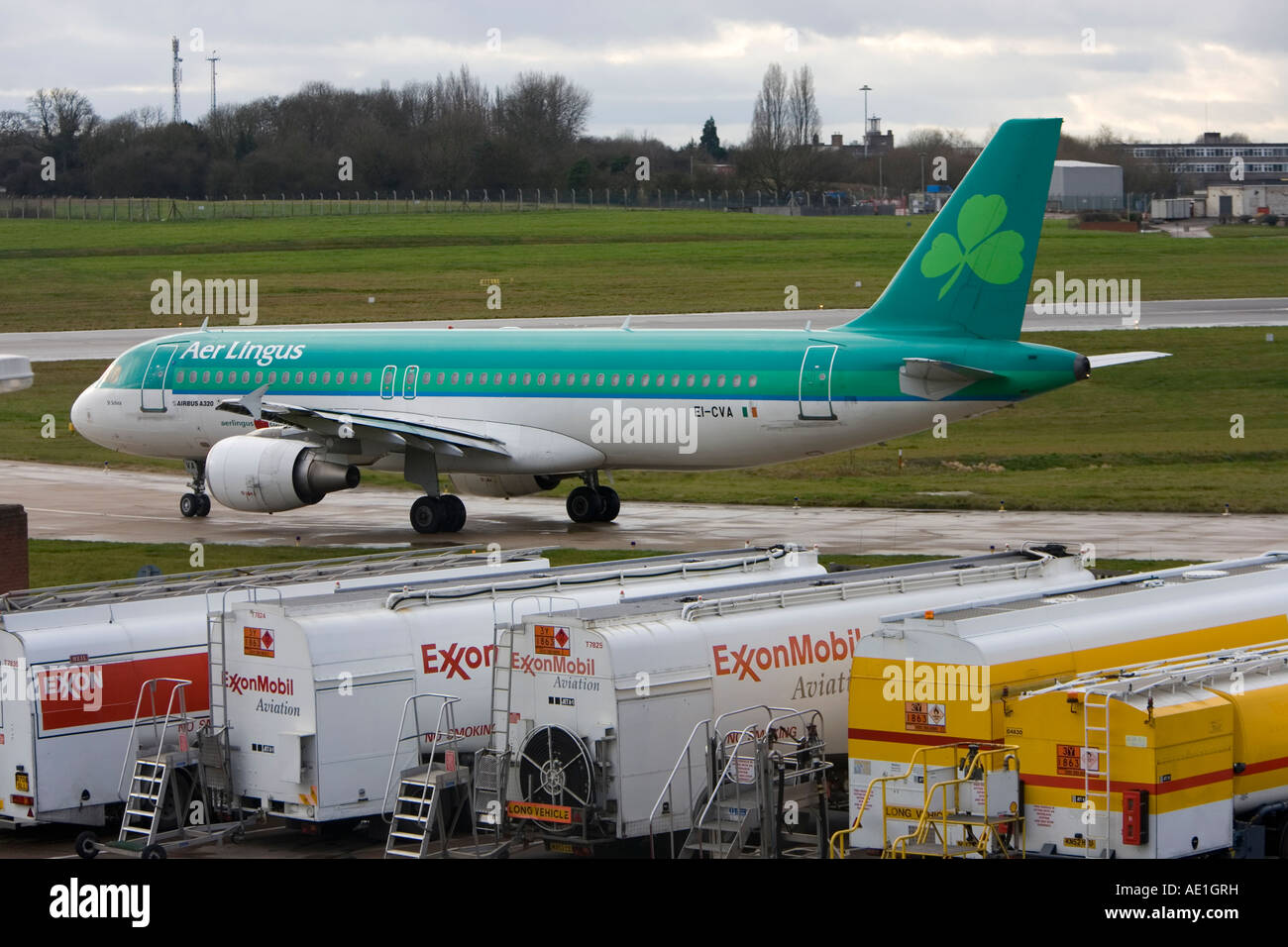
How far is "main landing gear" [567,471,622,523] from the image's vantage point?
4381 cm

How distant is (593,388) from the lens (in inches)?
1628

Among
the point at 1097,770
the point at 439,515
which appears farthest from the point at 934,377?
the point at 1097,770

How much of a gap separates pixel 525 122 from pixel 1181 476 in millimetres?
130621

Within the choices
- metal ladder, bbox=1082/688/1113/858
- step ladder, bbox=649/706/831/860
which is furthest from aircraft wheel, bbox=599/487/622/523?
metal ladder, bbox=1082/688/1113/858

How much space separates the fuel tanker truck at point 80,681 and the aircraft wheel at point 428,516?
1915 centimetres

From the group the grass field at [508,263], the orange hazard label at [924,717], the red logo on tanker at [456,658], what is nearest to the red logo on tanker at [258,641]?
the red logo on tanker at [456,658]

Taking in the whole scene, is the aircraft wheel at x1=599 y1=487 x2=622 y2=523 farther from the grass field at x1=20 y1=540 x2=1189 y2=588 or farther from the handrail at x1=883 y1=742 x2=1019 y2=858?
the handrail at x1=883 y1=742 x2=1019 y2=858

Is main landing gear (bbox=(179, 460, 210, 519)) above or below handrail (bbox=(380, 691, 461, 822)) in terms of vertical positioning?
above

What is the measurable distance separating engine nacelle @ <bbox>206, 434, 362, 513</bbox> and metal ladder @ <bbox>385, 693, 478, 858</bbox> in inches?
804

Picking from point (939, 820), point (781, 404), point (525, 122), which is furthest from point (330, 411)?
point (525, 122)

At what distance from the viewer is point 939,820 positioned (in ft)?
55.3

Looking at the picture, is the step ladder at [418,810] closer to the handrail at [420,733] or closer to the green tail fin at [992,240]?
the handrail at [420,733]

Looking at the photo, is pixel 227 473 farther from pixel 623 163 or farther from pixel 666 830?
pixel 623 163

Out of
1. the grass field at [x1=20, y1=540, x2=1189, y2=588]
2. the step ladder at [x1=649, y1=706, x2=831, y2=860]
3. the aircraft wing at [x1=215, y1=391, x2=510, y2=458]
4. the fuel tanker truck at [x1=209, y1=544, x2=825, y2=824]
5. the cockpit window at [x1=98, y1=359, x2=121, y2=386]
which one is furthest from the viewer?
the cockpit window at [x1=98, y1=359, x2=121, y2=386]
